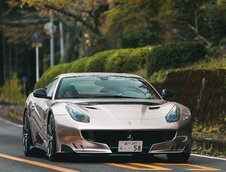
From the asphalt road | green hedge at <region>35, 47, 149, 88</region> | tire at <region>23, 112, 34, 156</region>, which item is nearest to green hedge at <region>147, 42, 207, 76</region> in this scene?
green hedge at <region>35, 47, 149, 88</region>

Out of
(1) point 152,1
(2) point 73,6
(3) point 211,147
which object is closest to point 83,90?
(3) point 211,147

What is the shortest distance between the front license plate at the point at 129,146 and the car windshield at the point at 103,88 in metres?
1.27

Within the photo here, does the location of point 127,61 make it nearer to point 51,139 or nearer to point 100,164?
point 51,139

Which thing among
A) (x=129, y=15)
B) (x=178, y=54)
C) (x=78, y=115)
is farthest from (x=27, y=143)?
(x=129, y=15)

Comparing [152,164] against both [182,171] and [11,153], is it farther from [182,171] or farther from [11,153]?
[11,153]

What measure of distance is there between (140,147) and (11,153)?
3166 millimetres

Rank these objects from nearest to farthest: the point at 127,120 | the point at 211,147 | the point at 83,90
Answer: the point at 127,120
the point at 83,90
the point at 211,147

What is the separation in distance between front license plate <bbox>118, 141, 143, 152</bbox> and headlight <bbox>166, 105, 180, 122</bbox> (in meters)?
0.58

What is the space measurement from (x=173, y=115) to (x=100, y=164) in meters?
1.25

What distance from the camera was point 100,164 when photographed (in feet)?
39.2

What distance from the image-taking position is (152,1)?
2419 cm

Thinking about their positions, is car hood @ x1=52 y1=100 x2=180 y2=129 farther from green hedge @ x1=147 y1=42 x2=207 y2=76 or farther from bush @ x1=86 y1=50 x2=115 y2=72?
bush @ x1=86 y1=50 x2=115 y2=72

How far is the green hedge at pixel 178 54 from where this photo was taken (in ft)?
78.3

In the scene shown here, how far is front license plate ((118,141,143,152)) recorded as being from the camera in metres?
11.8
